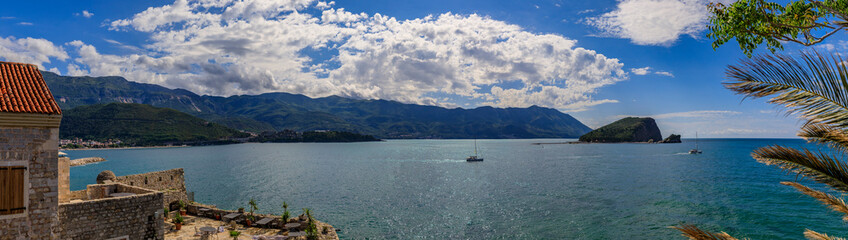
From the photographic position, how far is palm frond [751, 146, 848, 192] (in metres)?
5.87

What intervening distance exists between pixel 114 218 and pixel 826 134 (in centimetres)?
2223

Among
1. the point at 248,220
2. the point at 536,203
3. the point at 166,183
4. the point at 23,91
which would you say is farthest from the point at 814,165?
the point at 536,203

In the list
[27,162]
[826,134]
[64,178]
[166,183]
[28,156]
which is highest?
[826,134]

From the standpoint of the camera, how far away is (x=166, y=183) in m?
32.1

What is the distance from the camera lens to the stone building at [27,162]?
39.2 ft

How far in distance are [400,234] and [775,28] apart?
3150cm

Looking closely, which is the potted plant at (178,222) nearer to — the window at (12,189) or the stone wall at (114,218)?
the stone wall at (114,218)

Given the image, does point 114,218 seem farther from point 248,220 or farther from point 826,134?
point 826,134

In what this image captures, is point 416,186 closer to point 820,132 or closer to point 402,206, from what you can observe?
point 402,206

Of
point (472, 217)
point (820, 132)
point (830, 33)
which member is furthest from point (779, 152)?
point (472, 217)

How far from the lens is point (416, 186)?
65.8 metres

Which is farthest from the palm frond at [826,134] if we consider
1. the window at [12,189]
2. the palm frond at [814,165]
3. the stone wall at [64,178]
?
the stone wall at [64,178]

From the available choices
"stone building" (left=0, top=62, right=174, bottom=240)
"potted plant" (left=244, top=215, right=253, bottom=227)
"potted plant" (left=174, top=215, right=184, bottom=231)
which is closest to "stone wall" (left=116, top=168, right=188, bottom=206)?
"potted plant" (left=174, top=215, right=184, bottom=231)

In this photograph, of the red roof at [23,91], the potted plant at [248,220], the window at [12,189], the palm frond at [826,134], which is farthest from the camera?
the potted plant at [248,220]
